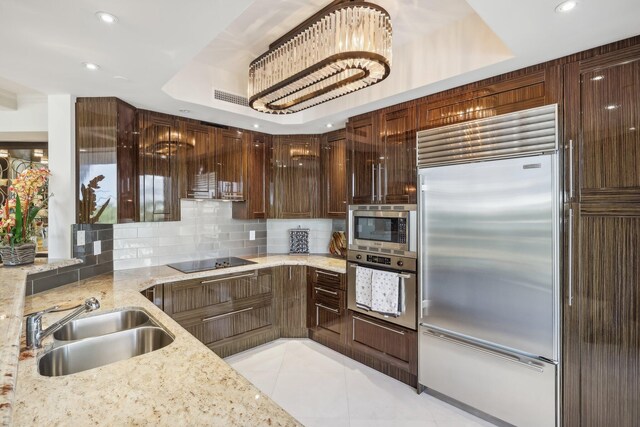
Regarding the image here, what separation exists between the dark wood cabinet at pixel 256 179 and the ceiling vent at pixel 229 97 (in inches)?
25.2

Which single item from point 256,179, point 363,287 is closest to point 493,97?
point 363,287

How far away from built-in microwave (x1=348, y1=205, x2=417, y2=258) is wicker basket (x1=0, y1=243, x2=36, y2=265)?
8.23 feet

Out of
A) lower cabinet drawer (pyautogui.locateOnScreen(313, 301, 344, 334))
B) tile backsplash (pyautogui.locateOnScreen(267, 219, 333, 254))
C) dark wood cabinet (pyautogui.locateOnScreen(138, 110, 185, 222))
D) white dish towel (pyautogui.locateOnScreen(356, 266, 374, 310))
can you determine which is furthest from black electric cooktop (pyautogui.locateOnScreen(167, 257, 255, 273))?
white dish towel (pyautogui.locateOnScreen(356, 266, 374, 310))

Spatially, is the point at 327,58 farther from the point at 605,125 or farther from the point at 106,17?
the point at 605,125

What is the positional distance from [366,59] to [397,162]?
1.26 meters

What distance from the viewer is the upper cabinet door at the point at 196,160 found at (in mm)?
3180

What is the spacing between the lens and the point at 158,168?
303cm

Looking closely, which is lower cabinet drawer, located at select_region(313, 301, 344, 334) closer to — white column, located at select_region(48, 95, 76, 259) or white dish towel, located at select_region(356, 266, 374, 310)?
white dish towel, located at select_region(356, 266, 374, 310)

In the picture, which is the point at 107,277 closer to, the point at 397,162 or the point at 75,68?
the point at 75,68

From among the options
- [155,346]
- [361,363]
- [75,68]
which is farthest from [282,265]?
[75,68]

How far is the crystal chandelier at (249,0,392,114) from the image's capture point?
161cm

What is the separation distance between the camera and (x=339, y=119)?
10.6ft

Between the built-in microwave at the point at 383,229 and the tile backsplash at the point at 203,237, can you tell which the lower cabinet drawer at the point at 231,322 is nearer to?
the tile backsplash at the point at 203,237

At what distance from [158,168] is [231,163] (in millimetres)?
770
